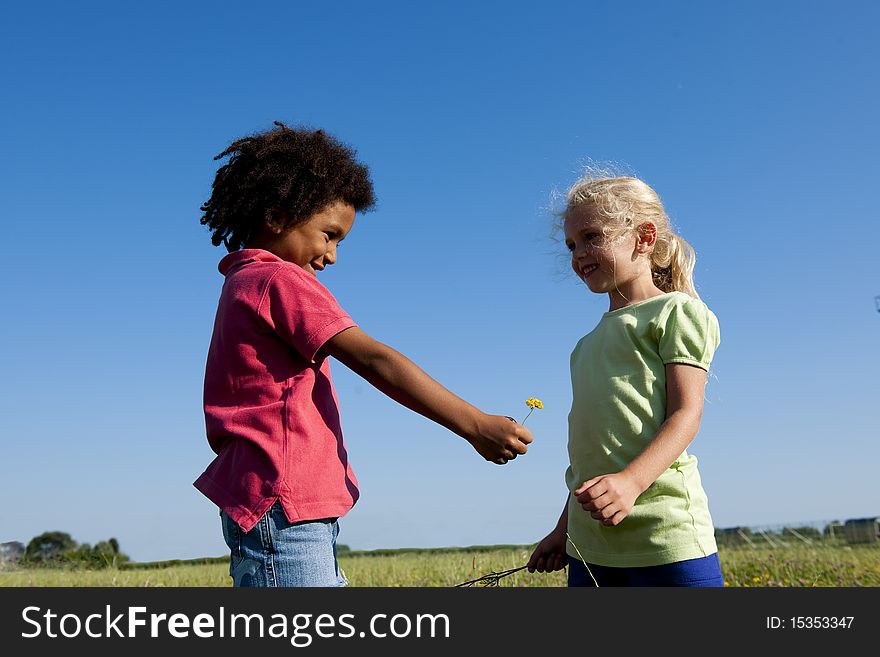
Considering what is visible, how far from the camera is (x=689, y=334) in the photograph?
2.82 m

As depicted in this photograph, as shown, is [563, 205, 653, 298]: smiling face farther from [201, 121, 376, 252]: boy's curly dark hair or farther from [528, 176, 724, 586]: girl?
[201, 121, 376, 252]: boy's curly dark hair

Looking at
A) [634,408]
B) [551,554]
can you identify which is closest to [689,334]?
[634,408]

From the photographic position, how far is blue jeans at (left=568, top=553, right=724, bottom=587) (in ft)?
8.86

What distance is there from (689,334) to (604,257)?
1.64 feet

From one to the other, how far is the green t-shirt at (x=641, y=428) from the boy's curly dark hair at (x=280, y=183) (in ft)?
4.11

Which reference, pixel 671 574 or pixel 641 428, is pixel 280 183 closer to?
pixel 641 428

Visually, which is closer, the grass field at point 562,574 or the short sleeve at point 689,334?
the short sleeve at point 689,334

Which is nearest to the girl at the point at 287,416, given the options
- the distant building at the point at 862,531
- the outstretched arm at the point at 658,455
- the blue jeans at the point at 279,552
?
the blue jeans at the point at 279,552

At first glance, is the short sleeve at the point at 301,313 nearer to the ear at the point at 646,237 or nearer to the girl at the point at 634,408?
the girl at the point at 634,408

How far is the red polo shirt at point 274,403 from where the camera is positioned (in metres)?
2.58
